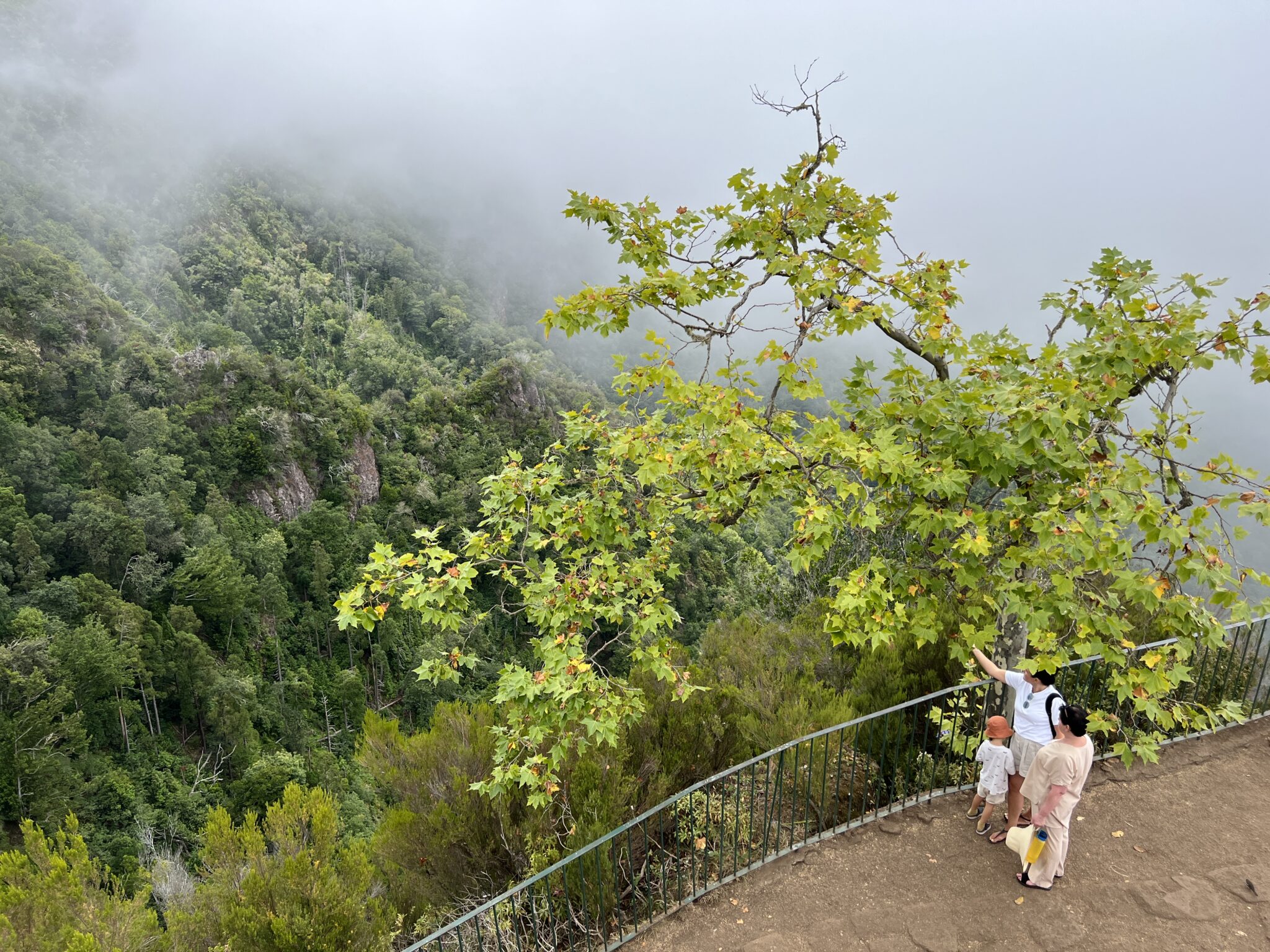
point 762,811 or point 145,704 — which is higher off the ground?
point 762,811

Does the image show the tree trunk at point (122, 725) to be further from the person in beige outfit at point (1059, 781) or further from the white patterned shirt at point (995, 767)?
the person in beige outfit at point (1059, 781)

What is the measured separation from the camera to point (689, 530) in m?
5.07

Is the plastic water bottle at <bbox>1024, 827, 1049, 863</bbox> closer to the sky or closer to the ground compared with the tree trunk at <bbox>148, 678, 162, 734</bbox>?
closer to the sky

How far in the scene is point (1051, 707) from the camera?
3.66 m

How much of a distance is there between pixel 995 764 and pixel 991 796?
238 mm

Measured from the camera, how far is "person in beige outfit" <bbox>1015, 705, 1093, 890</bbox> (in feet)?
10.7

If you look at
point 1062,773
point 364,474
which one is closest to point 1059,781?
point 1062,773

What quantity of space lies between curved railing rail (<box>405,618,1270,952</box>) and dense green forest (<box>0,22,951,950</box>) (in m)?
0.27

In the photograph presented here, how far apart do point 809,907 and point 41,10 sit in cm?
25728

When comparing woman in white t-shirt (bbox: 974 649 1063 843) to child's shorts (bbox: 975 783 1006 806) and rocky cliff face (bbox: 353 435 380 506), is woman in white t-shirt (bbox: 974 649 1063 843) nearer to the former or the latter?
child's shorts (bbox: 975 783 1006 806)

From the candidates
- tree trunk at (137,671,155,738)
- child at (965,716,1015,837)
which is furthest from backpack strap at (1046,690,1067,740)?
tree trunk at (137,671,155,738)

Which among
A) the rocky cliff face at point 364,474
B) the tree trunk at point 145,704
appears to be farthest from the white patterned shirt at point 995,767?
the rocky cliff face at point 364,474

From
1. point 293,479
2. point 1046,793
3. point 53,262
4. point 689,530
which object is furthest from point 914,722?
point 53,262

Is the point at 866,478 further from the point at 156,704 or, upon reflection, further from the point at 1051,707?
the point at 156,704
